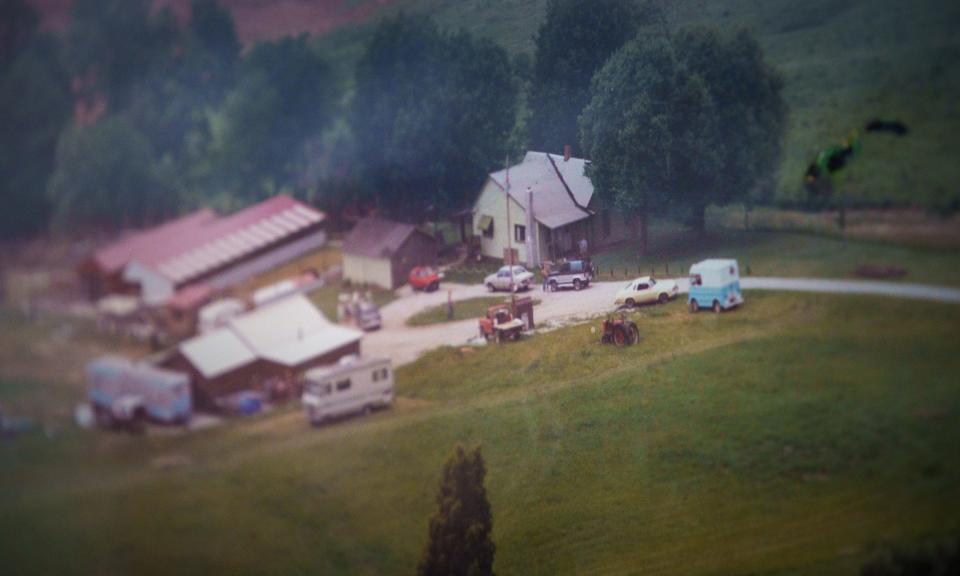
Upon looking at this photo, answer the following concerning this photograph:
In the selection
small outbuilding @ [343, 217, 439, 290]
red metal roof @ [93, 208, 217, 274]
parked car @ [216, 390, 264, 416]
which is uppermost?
red metal roof @ [93, 208, 217, 274]

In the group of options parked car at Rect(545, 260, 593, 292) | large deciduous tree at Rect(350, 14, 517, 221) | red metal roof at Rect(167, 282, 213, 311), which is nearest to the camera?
parked car at Rect(545, 260, 593, 292)

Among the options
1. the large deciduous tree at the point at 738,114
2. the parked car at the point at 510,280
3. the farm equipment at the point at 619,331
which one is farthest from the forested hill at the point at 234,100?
the farm equipment at the point at 619,331

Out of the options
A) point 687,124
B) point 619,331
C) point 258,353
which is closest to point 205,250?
point 258,353

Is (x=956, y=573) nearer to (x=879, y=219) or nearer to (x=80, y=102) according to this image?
(x=879, y=219)

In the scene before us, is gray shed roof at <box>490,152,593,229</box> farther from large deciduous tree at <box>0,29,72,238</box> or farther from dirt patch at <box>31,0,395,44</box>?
large deciduous tree at <box>0,29,72,238</box>

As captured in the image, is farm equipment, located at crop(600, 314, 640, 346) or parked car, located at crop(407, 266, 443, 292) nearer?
farm equipment, located at crop(600, 314, 640, 346)

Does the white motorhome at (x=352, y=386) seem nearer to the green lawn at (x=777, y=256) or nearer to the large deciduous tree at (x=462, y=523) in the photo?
the large deciduous tree at (x=462, y=523)

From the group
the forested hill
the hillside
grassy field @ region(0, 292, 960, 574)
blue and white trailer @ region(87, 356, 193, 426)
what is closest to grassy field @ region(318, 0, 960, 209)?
the hillside
